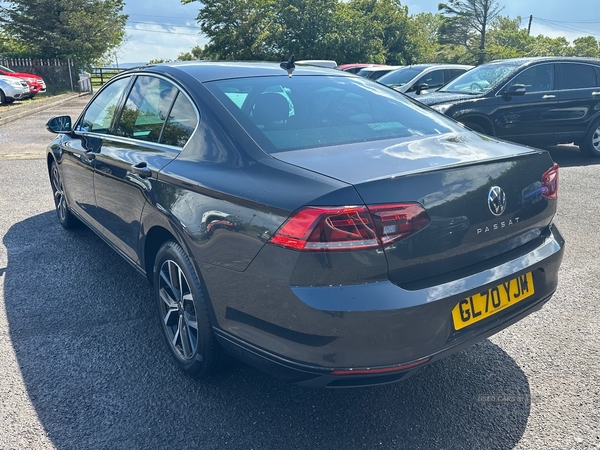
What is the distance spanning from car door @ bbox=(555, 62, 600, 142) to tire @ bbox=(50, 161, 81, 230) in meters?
7.27

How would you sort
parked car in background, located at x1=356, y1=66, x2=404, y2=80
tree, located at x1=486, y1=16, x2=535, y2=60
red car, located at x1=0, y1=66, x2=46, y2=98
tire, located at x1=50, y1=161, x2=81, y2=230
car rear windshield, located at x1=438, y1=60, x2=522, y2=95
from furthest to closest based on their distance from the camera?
tree, located at x1=486, y1=16, x2=535, y2=60 → red car, located at x1=0, y1=66, x2=46, y2=98 → parked car in background, located at x1=356, y1=66, x2=404, y2=80 → car rear windshield, located at x1=438, y1=60, x2=522, y2=95 → tire, located at x1=50, y1=161, x2=81, y2=230

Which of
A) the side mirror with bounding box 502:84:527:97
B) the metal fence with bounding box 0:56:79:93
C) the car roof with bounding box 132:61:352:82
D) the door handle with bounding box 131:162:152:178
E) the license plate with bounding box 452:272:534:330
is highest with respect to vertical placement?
the metal fence with bounding box 0:56:79:93

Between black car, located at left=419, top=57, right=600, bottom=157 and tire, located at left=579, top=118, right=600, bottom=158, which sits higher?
black car, located at left=419, top=57, right=600, bottom=157

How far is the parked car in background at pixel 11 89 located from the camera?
18656mm

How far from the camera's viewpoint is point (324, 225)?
6.40 ft

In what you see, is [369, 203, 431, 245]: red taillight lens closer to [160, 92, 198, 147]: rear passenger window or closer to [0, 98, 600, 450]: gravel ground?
[0, 98, 600, 450]: gravel ground

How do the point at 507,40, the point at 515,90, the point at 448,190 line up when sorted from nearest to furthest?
1. the point at 448,190
2. the point at 515,90
3. the point at 507,40

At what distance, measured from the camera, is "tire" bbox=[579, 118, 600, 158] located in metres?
8.59

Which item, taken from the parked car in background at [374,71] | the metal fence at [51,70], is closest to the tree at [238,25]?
the metal fence at [51,70]

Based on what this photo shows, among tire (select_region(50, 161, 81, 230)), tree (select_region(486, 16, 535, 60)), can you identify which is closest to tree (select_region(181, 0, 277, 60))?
tree (select_region(486, 16, 535, 60))

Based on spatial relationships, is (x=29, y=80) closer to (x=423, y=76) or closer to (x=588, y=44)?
(x=423, y=76)

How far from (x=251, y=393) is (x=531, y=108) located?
287 inches

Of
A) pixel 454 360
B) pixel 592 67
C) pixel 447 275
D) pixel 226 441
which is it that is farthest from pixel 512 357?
pixel 592 67

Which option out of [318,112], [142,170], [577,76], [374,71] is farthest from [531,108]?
[374,71]
